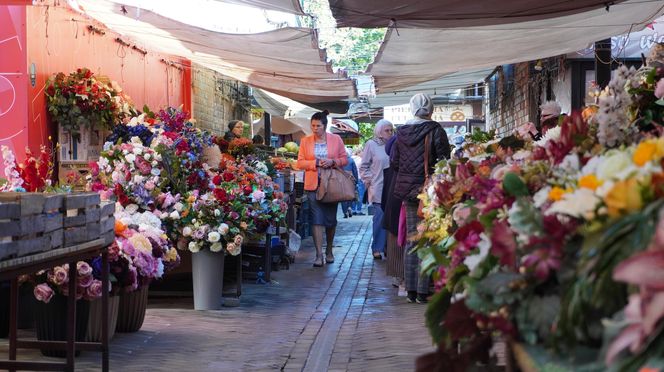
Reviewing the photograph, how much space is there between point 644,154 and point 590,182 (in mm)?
161

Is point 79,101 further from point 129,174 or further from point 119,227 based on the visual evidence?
Answer: point 119,227

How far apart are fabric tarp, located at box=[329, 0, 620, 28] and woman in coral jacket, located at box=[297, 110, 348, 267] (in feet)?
14.8

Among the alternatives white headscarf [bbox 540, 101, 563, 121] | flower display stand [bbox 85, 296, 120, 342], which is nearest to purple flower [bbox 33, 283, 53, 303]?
flower display stand [bbox 85, 296, 120, 342]

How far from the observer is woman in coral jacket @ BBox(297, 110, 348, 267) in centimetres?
1323

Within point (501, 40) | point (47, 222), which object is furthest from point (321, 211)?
point (47, 222)

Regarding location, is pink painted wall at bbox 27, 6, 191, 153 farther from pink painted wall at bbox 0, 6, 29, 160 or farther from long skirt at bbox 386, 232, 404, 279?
long skirt at bbox 386, 232, 404, 279

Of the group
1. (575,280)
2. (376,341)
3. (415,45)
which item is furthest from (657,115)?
(415,45)

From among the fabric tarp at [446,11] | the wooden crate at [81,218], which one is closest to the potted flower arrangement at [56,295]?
the wooden crate at [81,218]

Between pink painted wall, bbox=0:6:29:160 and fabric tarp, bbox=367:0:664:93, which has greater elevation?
fabric tarp, bbox=367:0:664:93

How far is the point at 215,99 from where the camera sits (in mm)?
22531

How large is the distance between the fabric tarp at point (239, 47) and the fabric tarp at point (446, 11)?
1718 mm

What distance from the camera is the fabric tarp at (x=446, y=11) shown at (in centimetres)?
Result: 776

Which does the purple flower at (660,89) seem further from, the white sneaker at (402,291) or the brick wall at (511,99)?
the brick wall at (511,99)

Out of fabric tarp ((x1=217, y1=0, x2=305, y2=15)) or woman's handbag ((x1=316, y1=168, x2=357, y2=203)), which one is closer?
fabric tarp ((x1=217, y1=0, x2=305, y2=15))
